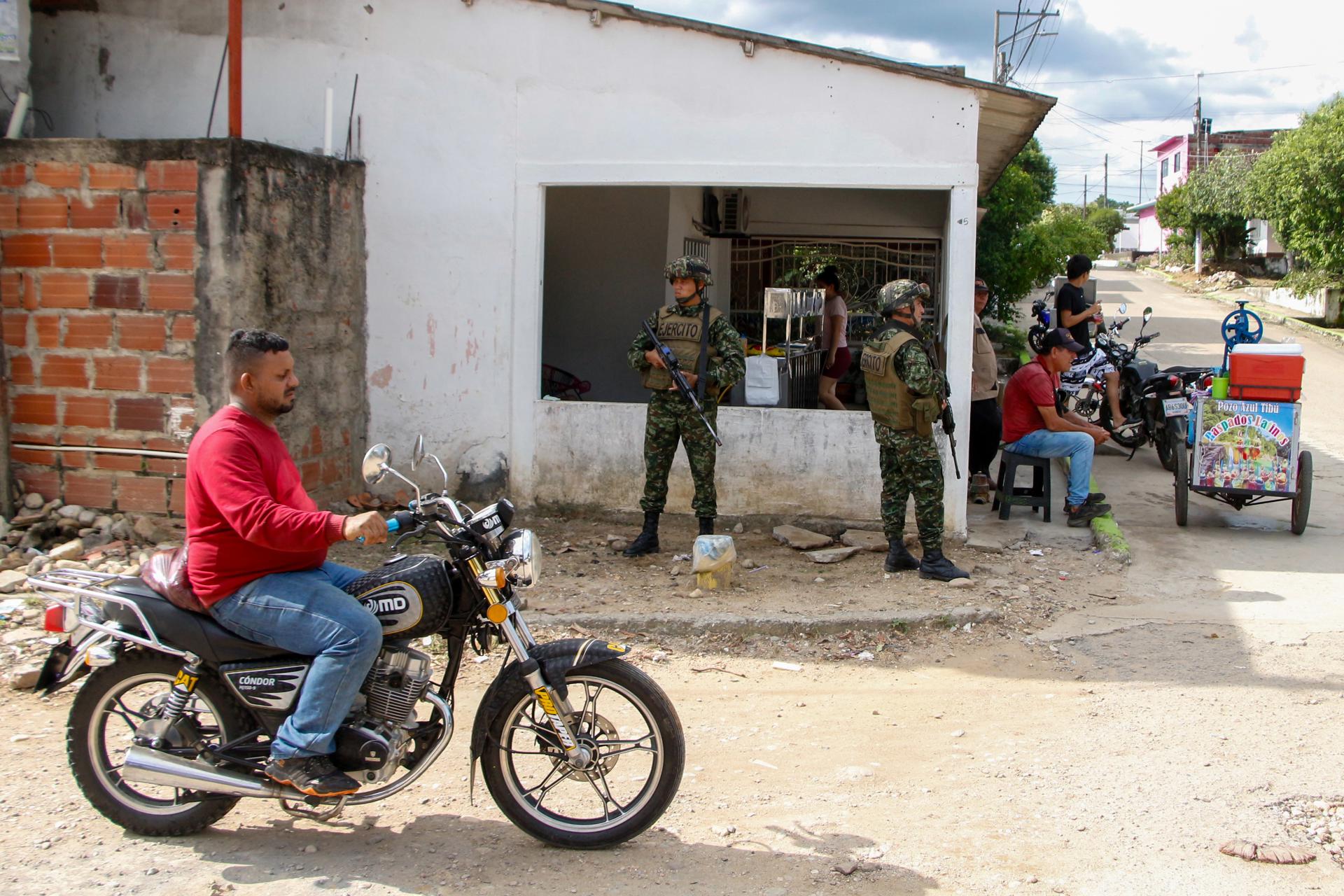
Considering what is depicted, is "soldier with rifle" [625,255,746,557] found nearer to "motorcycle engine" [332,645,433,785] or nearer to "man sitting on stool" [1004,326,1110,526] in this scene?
"man sitting on stool" [1004,326,1110,526]

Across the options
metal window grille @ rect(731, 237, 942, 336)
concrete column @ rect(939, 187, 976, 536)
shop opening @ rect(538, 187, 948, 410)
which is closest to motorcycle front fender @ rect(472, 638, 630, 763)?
concrete column @ rect(939, 187, 976, 536)

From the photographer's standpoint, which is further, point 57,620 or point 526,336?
point 526,336

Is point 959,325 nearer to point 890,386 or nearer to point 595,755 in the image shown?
point 890,386

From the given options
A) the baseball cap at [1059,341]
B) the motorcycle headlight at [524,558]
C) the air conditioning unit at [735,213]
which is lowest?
the motorcycle headlight at [524,558]

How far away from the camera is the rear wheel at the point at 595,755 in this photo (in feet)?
11.1

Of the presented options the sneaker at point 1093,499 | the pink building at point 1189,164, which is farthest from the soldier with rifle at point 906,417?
the pink building at point 1189,164

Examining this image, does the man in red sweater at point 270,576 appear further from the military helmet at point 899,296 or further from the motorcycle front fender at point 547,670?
the military helmet at point 899,296

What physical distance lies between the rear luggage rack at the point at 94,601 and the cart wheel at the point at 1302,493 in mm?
7042

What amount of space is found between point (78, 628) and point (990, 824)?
297cm

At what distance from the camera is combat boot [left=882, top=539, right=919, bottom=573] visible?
6.60 meters

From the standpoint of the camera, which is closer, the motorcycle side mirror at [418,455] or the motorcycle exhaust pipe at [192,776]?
the motorcycle side mirror at [418,455]

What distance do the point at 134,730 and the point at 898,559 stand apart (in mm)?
4326

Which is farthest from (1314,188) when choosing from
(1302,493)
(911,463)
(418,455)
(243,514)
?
(243,514)

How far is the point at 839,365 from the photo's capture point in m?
10.1
